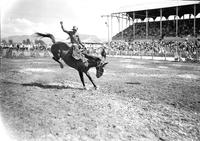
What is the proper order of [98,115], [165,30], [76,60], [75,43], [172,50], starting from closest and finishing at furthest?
[98,115] < [76,60] < [75,43] < [172,50] < [165,30]

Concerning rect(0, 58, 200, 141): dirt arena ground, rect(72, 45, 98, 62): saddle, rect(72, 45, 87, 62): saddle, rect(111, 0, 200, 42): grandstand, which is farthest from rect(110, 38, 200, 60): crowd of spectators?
rect(72, 45, 87, 62): saddle

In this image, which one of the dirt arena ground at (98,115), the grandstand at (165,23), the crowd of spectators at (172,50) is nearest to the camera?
the dirt arena ground at (98,115)

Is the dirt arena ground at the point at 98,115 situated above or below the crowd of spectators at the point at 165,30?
below

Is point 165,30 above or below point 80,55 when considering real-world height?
above

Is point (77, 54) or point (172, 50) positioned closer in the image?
point (77, 54)

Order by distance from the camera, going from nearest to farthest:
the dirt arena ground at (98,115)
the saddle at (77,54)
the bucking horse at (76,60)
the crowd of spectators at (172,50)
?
the dirt arena ground at (98,115), the saddle at (77,54), the bucking horse at (76,60), the crowd of spectators at (172,50)

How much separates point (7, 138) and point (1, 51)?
25214 millimetres

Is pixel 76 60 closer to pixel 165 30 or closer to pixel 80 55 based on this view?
pixel 80 55

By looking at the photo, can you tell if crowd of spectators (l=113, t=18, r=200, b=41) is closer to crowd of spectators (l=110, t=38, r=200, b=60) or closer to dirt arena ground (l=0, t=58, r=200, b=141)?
crowd of spectators (l=110, t=38, r=200, b=60)

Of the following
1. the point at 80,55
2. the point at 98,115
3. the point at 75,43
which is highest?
the point at 75,43

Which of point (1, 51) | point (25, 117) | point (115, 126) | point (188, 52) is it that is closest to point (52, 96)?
point (25, 117)

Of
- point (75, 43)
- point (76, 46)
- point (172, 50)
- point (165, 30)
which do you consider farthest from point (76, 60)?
point (165, 30)

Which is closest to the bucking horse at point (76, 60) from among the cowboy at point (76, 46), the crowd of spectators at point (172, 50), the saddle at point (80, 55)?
the saddle at point (80, 55)

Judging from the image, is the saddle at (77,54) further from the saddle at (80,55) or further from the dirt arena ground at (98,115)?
the dirt arena ground at (98,115)
